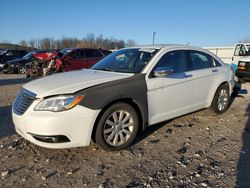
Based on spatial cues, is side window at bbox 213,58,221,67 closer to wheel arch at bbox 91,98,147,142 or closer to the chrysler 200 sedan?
the chrysler 200 sedan

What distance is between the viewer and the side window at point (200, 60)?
185 inches

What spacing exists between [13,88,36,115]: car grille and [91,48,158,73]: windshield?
4.90ft

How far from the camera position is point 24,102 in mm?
3402

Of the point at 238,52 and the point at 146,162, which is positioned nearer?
the point at 146,162

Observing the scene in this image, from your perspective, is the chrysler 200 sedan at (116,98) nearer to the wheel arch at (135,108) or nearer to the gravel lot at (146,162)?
the wheel arch at (135,108)

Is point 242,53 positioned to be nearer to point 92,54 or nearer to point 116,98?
point 92,54

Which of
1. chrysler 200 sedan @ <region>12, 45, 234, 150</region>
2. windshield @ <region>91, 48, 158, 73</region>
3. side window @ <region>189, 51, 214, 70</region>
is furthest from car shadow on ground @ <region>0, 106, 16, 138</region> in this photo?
side window @ <region>189, 51, 214, 70</region>

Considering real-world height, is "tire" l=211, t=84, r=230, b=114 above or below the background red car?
below

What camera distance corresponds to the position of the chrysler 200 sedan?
317 cm

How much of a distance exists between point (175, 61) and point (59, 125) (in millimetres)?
2431

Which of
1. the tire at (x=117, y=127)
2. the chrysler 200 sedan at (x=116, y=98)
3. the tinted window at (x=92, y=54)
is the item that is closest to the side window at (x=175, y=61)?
the chrysler 200 sedan at (x=116, y=98)

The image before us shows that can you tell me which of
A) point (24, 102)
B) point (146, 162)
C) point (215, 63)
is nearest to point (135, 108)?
A: point (146, 162)

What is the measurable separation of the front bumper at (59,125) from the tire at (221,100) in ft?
10.1

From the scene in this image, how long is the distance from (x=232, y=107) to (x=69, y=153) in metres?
4.47
